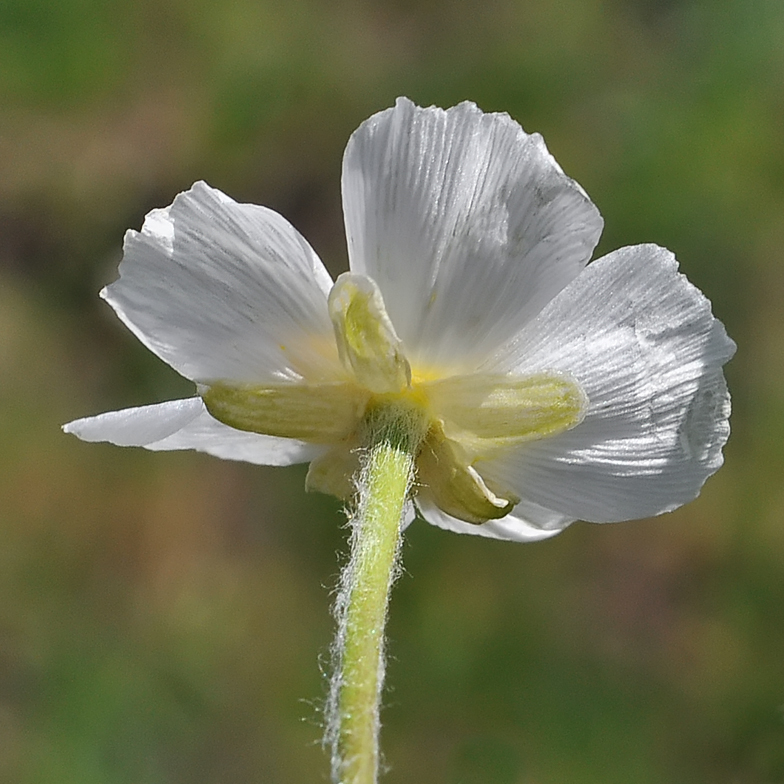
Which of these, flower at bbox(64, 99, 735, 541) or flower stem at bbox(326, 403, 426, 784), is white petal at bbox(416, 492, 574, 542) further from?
flower stem at bbox(326, 403, 426, 784)

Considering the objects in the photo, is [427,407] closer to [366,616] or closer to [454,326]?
[454,326]

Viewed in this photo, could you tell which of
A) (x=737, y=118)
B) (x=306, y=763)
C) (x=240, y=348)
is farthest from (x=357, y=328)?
(x=737, y=118)

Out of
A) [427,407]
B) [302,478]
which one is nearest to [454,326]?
[427,407]

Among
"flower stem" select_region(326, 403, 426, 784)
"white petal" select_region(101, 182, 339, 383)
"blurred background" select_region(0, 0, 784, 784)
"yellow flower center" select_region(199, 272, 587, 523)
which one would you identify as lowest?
"flower stem" select_region(326, 403, 426, 784)

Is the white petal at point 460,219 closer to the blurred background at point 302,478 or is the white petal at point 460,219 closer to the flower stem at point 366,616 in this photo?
the flower stem at point 366,616

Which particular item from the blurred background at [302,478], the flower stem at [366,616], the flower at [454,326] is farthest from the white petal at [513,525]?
the blurred background at [302,478]

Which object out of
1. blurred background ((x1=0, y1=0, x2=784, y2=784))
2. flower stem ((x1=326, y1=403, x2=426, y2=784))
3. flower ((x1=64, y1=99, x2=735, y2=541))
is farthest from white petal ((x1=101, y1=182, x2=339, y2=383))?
blurred background ((x1=0, y1=0, x2=784, y2=784))
